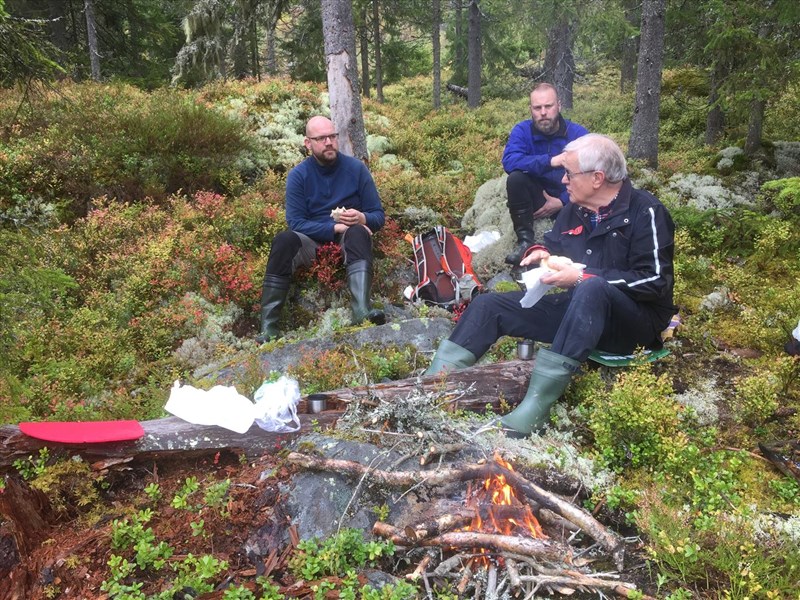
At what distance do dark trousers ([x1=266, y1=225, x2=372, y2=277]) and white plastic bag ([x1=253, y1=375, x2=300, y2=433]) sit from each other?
239 cm

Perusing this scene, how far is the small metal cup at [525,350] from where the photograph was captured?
4.52 metres

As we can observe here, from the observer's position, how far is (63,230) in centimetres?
692

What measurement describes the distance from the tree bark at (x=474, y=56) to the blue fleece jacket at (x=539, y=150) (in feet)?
44.1

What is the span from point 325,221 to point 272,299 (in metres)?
1.15

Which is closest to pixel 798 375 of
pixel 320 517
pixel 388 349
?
pixel 388 349

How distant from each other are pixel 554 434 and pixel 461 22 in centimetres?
2477

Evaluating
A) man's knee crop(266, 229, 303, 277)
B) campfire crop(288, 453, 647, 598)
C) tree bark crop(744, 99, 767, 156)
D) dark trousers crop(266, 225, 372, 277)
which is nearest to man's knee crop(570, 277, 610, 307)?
campfire crop(288, 453, 647, 598)

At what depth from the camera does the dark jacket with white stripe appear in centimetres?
384


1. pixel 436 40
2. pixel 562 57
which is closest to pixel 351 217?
pixel 562 57

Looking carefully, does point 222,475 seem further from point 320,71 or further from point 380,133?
point 320,71

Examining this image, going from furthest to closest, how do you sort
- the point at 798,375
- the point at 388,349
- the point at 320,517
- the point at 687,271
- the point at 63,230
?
the point at 63,230 < the point at 687,271 < the point at 388,349 < the point at 798,375 < the point at 320,517

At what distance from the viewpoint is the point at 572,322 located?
3.71 metres

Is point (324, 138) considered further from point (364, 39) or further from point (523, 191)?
point (364, 39)

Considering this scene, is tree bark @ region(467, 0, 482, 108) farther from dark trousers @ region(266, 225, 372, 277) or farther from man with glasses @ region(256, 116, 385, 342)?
dark trousers @ region(266, 225, 372, 277)
